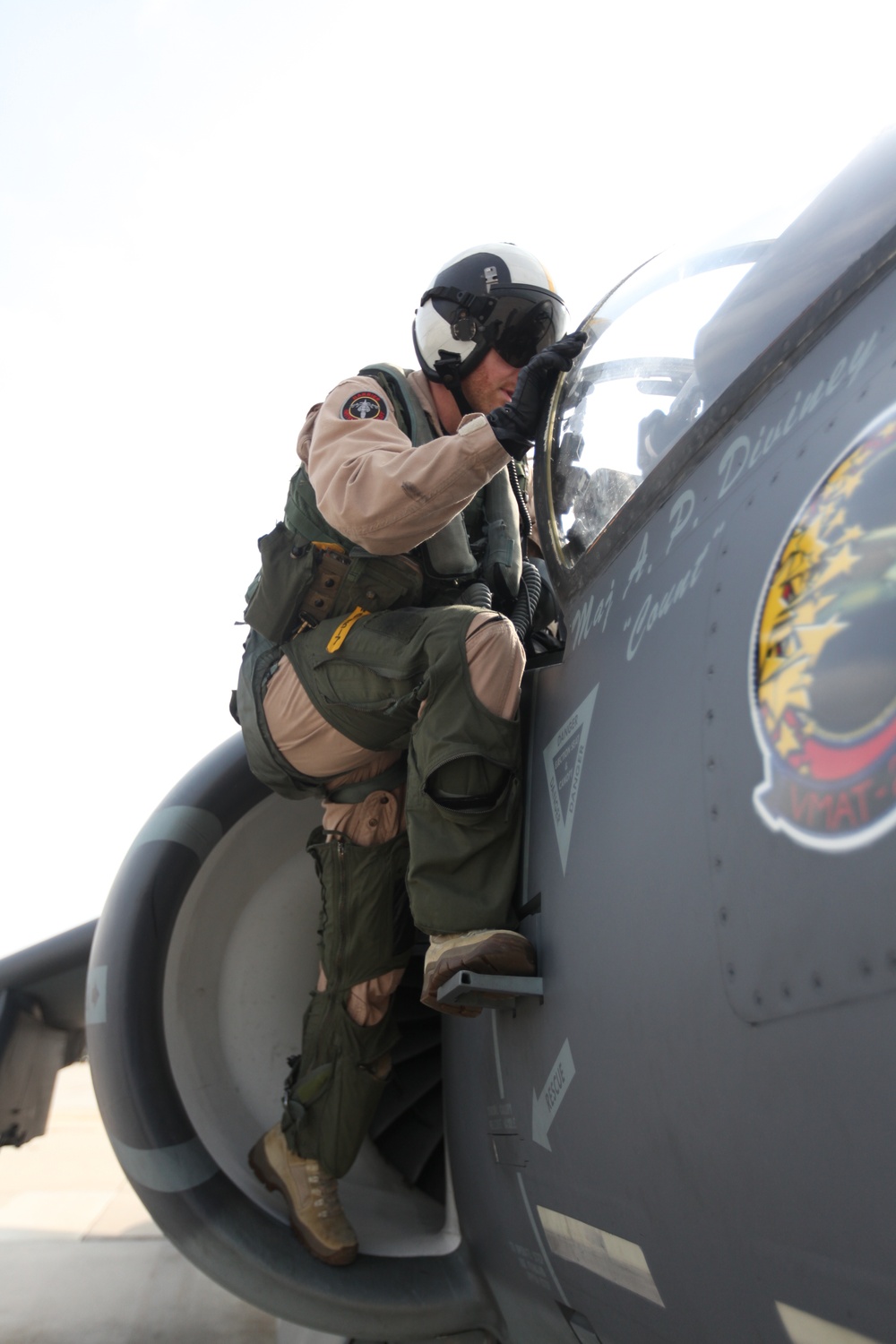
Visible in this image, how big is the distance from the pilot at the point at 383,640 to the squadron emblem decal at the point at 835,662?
3.16ft

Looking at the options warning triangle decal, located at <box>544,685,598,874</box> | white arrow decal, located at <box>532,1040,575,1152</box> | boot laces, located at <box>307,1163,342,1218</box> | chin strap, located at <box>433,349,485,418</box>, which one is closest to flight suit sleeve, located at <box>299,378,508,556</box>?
chin strap, located at <box>433,349,485,418</box>

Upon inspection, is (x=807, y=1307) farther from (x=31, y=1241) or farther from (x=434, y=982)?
(x=31, y=1241)

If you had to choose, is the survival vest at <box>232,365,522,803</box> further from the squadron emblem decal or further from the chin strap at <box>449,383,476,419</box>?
the squadron emblem decal

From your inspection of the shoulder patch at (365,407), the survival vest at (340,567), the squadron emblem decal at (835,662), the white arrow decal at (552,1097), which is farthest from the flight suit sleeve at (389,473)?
the white arrow decal at (552,1097)

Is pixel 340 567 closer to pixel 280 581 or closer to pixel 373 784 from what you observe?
pixel 280 581

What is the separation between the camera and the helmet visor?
9.04 feet

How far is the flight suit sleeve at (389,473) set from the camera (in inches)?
88.3

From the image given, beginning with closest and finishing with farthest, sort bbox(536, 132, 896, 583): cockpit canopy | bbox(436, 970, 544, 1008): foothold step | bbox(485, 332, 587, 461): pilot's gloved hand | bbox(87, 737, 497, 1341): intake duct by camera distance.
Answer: bbox(536, 132, 896, 583): cockpit canopy → bbox(436, 970, 544, 1008): foothold step → bbox(485, 332, 587, 461): pilot's gloved hand → bbox(87, 737, 497, 1341): intake duct

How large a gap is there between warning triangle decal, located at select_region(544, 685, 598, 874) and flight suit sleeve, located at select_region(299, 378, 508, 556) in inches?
24.7

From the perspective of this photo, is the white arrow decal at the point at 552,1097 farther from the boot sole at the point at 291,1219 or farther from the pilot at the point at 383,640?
the boot sole at the point at 291,1219

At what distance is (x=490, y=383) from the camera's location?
286 cm

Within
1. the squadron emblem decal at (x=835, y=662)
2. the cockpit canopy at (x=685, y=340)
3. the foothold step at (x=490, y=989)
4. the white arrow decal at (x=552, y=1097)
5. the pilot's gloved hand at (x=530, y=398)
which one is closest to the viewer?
the squadron emblem decal at (x=835, y=662)

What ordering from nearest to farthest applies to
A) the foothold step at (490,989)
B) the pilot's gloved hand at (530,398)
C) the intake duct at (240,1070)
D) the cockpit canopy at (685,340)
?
1. the cockpit canopy at (685,340)
2. the foothold step at (490,989)
3. the pilot's gloved hand at (530,398)
4. the intake duct at (240,1070)

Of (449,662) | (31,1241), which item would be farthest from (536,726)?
(31,1241)
